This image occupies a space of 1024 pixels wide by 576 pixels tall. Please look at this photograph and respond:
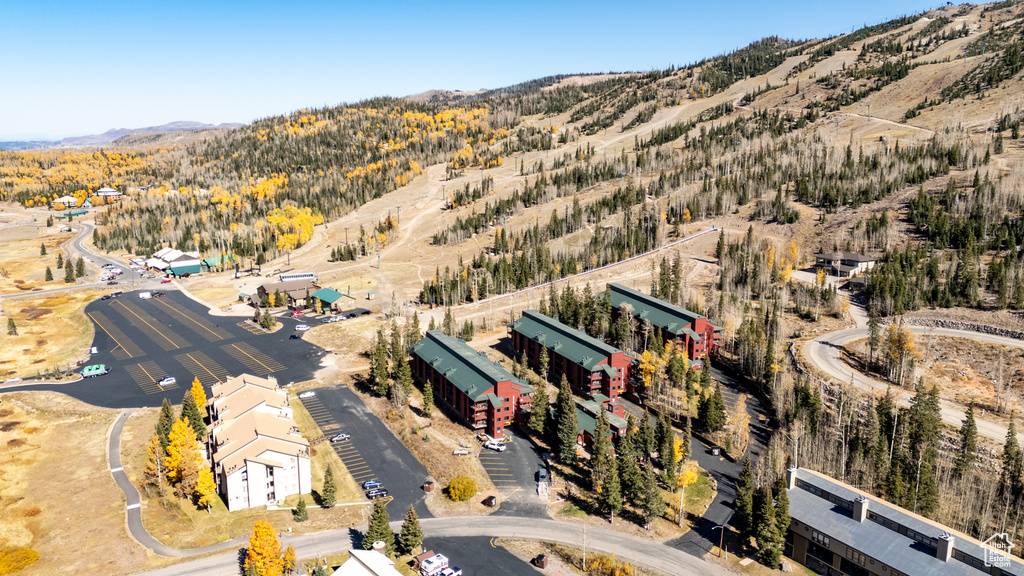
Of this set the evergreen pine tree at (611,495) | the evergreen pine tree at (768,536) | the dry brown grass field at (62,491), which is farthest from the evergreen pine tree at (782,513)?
the dry brown grass field at (62,491)

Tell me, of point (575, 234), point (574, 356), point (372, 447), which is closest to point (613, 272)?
point (575, 234)

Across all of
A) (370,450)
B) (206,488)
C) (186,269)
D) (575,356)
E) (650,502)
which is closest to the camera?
(650,502)

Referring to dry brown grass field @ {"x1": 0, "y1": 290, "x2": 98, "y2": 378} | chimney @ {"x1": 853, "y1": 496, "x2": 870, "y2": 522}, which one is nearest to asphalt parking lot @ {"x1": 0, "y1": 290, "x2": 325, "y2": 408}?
dry brown grass field @ {"x1": 0, "y1": 290, "x2": 98, "y2": 378}

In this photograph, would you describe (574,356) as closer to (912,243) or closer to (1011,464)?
(1011,464)

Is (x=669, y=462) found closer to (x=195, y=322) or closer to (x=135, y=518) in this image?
(x=135, y=518)

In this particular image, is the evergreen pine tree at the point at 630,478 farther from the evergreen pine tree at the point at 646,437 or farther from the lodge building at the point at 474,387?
the lodge building at the point at 474,387

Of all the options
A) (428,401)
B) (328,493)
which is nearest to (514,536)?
(328,493)
